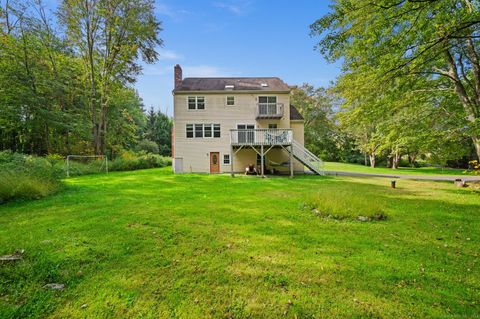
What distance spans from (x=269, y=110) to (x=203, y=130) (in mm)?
5812

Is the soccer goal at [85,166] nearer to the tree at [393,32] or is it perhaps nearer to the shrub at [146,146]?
the shrub at [146,146]

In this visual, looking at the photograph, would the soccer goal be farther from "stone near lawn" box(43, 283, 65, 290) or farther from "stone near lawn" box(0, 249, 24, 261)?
"stone near lawn" box(43, 283, 65, 290)

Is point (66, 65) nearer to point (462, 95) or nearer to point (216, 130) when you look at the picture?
point (216, 130)

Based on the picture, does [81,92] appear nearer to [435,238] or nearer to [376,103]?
[376,103]

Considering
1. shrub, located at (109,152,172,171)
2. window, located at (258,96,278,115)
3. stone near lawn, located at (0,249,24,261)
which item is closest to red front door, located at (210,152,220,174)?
window, located at (258,96,278,115)

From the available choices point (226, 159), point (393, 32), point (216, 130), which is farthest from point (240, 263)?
point (216, 130)

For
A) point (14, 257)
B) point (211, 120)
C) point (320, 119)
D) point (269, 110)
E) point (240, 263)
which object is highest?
point (320, 119)

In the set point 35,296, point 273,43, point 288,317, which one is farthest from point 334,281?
point 273,43

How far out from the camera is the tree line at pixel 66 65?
19.0 m

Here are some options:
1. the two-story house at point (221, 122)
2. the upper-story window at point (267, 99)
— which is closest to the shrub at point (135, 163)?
the two-story house at point (221, 122)

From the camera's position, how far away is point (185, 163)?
18.0m

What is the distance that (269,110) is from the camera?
58.2 ft

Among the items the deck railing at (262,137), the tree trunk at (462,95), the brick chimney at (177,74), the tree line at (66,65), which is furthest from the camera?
the tree line at (66,65)

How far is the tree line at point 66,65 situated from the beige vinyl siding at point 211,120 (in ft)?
32.2
